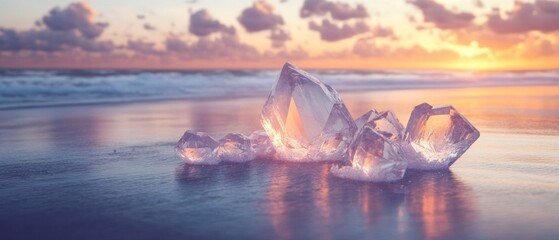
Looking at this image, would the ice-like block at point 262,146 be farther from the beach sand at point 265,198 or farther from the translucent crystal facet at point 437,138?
the translucent crystal facet at point 437,138

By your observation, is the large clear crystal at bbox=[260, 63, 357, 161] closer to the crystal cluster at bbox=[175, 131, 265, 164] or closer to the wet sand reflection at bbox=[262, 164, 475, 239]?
the crystal cluster at bbox=[175, 131, 265, 164]

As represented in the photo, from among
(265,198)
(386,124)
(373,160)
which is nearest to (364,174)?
(373,160)

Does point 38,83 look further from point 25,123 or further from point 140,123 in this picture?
point 140,123

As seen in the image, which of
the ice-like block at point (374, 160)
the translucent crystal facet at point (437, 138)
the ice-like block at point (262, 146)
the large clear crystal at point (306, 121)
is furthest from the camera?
the ice-like block at point (262, 146)

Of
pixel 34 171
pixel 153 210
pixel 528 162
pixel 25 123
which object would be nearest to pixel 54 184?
pixel 34 171

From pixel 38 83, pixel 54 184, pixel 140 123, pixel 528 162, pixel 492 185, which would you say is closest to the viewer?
pixel 492 185

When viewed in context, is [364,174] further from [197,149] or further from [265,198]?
[197,149]

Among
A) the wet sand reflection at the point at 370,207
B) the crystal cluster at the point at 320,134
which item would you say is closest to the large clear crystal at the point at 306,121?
the crystal cluster at the point at 320,134
